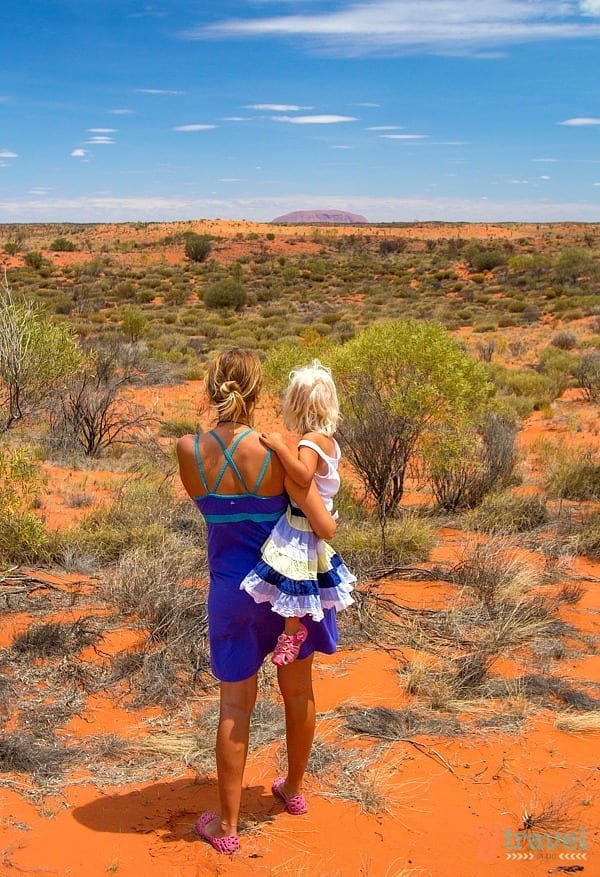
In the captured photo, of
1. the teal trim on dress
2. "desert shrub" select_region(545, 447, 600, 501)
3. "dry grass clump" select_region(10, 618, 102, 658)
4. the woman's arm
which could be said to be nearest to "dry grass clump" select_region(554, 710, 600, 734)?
the woman's arm

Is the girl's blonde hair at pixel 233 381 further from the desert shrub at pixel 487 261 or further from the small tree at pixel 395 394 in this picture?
the desert shrub at pixel 487 261

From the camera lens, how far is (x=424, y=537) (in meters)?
6.72

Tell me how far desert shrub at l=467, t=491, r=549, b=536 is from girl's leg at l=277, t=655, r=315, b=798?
446cm

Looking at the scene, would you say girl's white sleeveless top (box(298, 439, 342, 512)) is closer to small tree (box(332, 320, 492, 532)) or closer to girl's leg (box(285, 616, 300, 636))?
girl's leg (box(285, 616, 300, 636))

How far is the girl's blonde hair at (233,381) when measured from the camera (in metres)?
2.72

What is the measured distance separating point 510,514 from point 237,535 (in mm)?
5228

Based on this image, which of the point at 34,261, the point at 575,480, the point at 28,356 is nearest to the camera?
the point at 28,356

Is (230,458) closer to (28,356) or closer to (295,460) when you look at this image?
(295,460)

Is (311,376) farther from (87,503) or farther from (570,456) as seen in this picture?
(570,456)

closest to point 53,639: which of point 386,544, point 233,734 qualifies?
point 233,734

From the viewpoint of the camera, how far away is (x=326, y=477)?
9.25 feet

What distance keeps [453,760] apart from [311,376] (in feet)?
6.82

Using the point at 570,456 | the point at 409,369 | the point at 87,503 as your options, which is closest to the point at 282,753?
the point at 409,369

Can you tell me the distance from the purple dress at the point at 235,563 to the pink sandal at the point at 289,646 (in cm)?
10
